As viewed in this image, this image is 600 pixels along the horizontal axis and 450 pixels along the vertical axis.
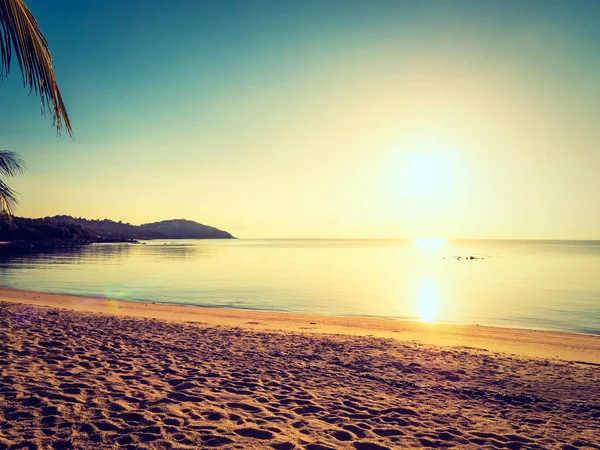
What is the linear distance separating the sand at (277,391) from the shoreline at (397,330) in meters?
0.38

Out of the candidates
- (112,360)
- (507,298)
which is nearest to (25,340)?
(112,360)

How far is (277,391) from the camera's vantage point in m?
7.70

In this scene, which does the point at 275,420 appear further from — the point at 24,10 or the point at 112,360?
the point at 24,10

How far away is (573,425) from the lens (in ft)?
21.7

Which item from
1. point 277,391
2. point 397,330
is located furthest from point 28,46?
point 397,330

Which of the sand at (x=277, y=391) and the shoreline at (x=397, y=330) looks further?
the shoreline at (x=397, y=330)

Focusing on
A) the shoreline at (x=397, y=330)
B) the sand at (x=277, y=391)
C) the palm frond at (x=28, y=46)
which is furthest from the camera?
the shoreline at (x=397, y=330)

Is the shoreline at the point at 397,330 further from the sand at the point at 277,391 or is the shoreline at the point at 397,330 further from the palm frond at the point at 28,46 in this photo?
the palm frond at the point at 28,46

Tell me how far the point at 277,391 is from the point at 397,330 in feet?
38.3

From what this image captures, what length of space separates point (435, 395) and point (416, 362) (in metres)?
2.86

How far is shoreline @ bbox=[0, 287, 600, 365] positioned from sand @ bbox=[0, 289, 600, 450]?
377mm

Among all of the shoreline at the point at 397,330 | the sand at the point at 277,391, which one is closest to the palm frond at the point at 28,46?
the sand at the point at 277,391

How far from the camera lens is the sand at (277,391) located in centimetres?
558

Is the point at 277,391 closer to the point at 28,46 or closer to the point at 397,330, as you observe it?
the point at 28,46
